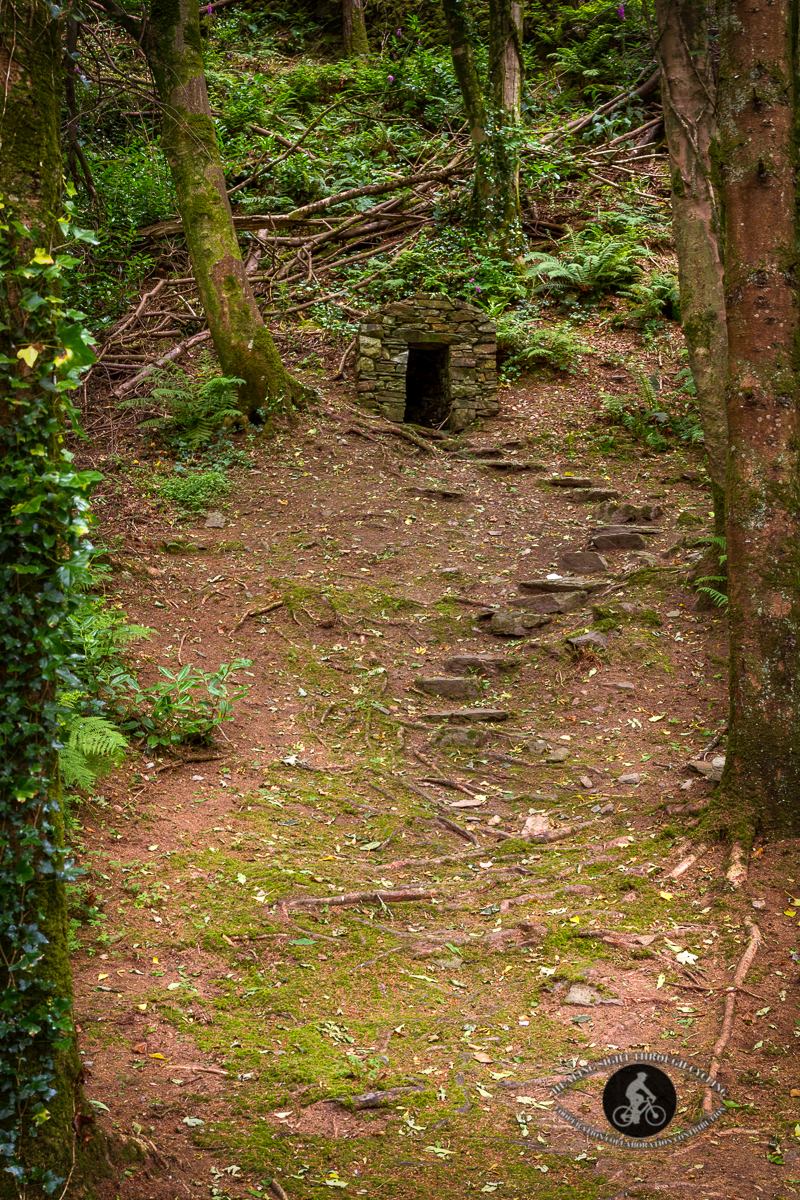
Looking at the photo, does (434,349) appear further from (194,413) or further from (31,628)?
(31,628)

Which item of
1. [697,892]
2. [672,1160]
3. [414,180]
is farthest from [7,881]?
[414,180]

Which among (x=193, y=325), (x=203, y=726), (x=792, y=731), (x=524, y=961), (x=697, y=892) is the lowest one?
(x=524, y=961)

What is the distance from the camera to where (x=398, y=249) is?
13203 millimetres

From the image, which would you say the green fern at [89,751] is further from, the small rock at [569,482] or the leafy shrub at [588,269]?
the leafy shrub at [588,269]

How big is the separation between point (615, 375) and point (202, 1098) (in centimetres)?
1045

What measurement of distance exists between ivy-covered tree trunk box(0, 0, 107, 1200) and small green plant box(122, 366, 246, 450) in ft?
24.2

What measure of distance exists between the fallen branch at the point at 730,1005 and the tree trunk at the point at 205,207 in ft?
25.9

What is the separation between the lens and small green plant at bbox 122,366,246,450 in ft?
31.7

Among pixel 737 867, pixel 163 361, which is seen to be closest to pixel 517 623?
pixel 737 867

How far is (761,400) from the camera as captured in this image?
4059 mm

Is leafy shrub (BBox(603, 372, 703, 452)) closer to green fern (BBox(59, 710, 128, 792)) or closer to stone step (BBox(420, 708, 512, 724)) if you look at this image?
stone step (BBox(420, 708, 512, 724))

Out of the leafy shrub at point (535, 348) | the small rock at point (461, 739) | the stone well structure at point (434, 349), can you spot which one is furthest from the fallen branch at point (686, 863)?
the leafy shrub at point (535, 348)

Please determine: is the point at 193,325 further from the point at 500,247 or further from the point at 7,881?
the point at 7,881

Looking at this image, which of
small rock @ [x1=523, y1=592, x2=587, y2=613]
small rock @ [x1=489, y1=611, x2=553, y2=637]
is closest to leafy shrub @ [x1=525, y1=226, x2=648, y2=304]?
small rock @ [x1=523, y1=592, x2=587, y2=613]
